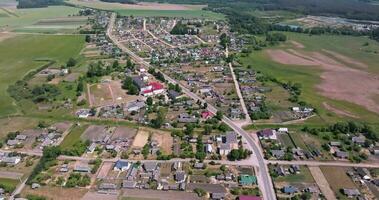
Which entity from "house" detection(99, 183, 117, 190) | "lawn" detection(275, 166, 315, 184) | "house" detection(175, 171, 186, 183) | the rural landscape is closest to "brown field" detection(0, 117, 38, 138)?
the rural landscape

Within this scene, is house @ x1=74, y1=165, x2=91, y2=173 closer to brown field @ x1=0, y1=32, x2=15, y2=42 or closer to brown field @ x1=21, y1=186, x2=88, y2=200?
brown field @ x1=21, y1=186, x2=88, y2=200

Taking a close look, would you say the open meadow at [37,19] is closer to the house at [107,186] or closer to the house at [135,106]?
the house at [135,106]

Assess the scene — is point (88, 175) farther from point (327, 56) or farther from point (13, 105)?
point (327, 56)

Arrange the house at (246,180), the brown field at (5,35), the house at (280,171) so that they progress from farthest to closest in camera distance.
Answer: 1. the brown field at (5,35)
2. the house at (280,171)
3. the house at (246,180)

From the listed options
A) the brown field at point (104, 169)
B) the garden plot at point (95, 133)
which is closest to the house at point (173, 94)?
the garden plot at point (95, 133)

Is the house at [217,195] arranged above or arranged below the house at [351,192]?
below

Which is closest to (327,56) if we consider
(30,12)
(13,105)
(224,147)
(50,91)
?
(224,147)
